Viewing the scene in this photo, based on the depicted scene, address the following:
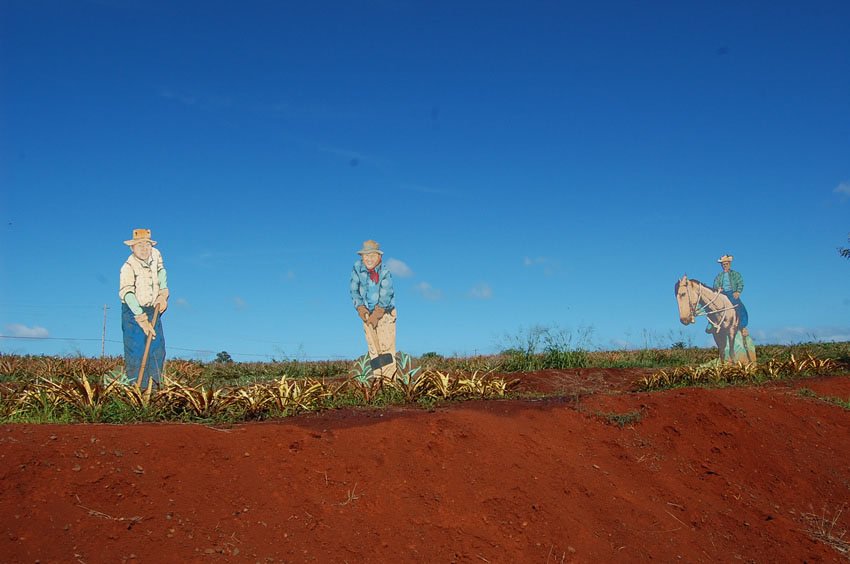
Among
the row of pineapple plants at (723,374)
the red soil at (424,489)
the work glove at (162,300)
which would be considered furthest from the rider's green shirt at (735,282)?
the work glove at (162,300)

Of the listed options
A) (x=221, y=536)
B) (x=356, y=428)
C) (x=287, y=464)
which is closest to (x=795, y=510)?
(x=356, y=428)

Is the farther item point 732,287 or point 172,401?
point 732,287

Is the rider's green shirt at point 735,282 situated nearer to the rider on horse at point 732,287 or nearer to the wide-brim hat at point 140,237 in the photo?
the rider on horse at point 732,287

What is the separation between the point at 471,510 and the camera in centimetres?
571

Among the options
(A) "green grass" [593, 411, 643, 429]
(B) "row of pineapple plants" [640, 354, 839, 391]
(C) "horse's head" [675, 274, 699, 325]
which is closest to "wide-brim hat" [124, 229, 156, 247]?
(A) "green grass" [593, 411, 643, 429]

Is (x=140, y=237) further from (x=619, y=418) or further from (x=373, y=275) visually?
(x=619, y=418)

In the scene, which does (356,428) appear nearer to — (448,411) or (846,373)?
(448,411)

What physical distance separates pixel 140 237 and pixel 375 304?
374 centimetres

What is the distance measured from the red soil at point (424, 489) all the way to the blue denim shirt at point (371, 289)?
3.85 metres

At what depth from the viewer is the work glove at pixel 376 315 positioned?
11820mm

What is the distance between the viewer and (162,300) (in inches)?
414

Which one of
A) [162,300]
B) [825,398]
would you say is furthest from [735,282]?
[162,300]

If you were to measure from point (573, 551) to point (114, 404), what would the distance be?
4.88m

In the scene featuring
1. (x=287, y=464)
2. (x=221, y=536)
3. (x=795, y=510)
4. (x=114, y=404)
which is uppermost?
(x=114, y=404)
